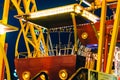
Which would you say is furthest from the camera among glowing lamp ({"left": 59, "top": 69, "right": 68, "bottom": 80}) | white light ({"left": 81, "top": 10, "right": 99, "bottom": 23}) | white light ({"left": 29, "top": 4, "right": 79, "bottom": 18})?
white light ({"left": 81, "top": 10, "right": 99, "bottom": 23})

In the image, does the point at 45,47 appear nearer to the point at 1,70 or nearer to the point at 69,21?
the point at 69,21

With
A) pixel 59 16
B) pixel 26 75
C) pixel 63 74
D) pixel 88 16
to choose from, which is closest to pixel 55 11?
pixel 59 16

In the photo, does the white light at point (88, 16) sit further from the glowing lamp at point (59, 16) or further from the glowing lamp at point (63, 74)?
the glowing lamp at point (63, 74)

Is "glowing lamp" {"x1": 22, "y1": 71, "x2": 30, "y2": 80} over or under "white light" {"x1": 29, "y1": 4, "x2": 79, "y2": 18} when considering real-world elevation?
under

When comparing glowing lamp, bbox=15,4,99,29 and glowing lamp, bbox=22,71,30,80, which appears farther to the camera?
glowing lamp, bbox=22,71,30,80

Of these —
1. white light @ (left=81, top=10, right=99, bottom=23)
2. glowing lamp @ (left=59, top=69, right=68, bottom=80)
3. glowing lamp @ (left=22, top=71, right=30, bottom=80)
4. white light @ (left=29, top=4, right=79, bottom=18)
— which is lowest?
glowing lamp @ (left=22, top=71, right=30, bottom=80)

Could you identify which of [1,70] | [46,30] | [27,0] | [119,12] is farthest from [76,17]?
[27,0]

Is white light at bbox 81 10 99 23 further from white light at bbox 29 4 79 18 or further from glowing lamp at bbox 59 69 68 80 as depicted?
glowing lamp at bbox 59 69 68 80

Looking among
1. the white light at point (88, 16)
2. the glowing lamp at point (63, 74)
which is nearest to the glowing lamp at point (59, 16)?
the white light at point (88, 16)

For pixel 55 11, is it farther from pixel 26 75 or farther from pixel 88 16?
pixel 26 75

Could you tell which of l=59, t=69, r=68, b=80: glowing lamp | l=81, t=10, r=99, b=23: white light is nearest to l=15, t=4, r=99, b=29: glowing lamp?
l=81, t=10, r=99, b=23: white light

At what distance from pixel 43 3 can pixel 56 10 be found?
43.5 ft

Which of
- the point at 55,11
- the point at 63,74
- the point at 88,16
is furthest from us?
the point at 88,16

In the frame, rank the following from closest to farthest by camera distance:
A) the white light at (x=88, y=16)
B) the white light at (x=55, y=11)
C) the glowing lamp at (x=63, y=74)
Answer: the glowing lamp at (x=63, y=74) → the white light at (x=55, y=11) → the white light at (x=88, y=16)
